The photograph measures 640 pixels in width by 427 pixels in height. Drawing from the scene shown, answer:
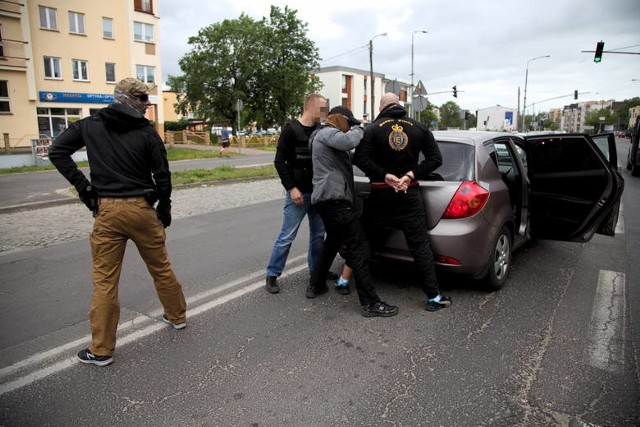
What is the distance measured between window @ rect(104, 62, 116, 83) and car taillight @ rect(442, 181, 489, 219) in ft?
118

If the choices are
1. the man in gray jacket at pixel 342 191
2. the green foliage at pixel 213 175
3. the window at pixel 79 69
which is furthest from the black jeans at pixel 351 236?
the window at pixel 79 69

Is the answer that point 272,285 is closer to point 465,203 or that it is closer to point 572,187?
point 465,203

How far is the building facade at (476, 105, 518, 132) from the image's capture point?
142 ft

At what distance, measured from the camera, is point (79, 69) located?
32.8 meters

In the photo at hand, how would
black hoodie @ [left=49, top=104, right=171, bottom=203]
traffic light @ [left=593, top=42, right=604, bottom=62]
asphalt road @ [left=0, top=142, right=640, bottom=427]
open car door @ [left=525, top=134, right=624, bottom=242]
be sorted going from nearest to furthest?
asphalt road @ [left=0, top=142, right=640, bottom=427], black hoodie @ [left=49, top=104, right=171, bottom=203], open car door @ [left=525, top=134, right=624, bottom=242], traffic light @ [left=593, top=42, right=604, bottom=62]

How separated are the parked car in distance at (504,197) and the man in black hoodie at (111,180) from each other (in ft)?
7.01

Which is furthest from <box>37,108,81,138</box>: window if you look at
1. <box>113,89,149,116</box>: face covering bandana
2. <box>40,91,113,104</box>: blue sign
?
<box>113,89,149,116</box>: face covering bandana

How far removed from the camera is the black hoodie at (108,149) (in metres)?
3.21

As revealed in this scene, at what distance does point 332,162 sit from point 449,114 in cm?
15138

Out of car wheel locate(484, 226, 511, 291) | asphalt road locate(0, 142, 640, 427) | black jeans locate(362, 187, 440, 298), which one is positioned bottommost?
asphalt road locate(0, 142, 640, 427)

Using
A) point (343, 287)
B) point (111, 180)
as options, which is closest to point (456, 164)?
point (343, 287)

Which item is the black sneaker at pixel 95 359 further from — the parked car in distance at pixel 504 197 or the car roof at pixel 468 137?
the car roof at pixel 468 137

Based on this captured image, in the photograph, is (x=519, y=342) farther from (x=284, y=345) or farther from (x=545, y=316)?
(x=284, y=345)

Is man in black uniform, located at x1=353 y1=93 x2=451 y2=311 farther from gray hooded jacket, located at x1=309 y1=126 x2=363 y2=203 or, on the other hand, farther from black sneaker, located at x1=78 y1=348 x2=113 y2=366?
black sneaker, located at x1=78 y1=348 x2=113 y2=366
